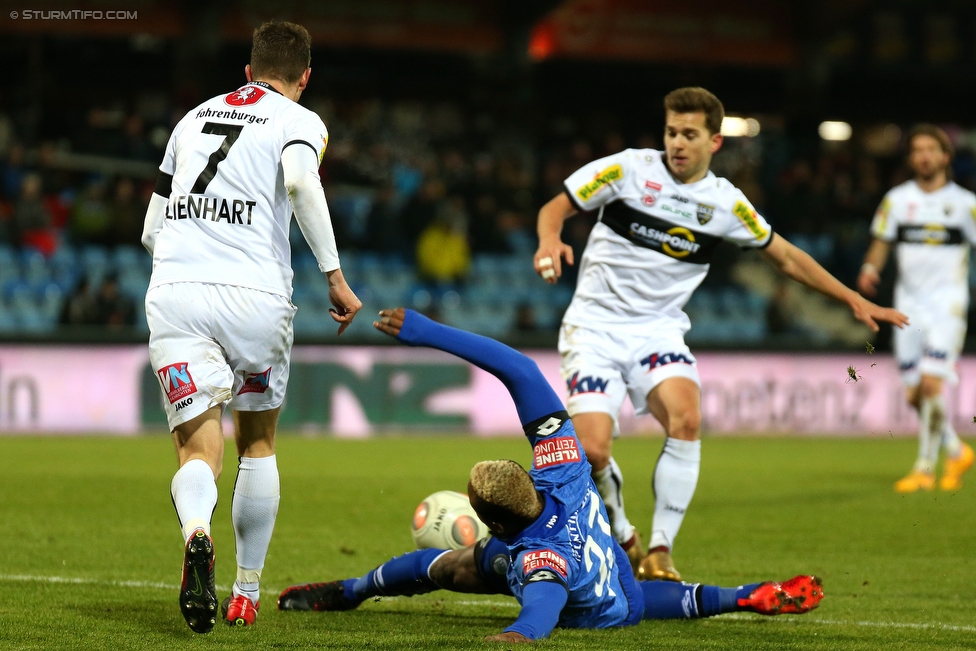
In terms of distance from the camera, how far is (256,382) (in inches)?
185

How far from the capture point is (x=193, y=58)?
2023cm

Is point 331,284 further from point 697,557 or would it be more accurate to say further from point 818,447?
point 818,447

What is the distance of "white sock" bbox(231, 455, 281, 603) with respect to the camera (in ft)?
15.6

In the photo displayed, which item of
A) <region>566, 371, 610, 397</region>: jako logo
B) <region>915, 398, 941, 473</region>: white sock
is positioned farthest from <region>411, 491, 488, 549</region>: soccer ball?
<region>915, 398, 941, 473</region>: white sock

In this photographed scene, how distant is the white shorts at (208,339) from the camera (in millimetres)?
4453

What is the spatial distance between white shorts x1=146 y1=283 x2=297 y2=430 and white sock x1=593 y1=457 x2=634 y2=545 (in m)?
2.14

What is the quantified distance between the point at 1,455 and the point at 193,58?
1019 cm

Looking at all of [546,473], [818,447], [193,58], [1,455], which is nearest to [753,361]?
[818,447]

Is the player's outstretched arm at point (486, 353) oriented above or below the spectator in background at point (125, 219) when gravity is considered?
below

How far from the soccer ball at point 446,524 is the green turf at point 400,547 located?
25 centimetres

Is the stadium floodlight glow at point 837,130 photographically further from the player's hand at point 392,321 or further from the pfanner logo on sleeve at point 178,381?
the pfanner logo on sleeve at point 178,381

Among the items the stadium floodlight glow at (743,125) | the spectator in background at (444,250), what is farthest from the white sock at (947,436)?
the stadium floodlight glow at (743,125)

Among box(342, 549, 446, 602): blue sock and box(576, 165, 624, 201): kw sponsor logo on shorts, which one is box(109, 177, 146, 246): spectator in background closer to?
box(576, 165, 624, 201): kw sponsor logo on shorts

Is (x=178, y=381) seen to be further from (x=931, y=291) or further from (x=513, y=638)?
(x=931, y=291)
